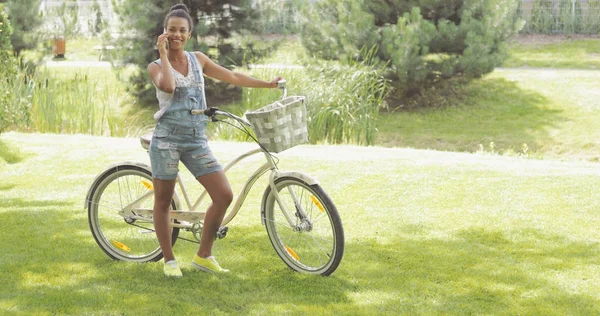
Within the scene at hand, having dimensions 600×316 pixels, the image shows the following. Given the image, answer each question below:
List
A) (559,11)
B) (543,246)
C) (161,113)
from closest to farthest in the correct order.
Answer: (161,113)
(543,246)
(559,11)

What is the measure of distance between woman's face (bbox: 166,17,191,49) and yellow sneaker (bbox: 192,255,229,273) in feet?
4.35

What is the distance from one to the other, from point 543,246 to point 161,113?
9.83 ft

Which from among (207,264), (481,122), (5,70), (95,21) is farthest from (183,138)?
(95,21)

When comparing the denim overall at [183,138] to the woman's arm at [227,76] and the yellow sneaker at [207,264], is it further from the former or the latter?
the yellow sneaker at [207,264]

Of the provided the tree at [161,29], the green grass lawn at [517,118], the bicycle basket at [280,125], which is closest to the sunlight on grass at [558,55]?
the green grass lawn at [517,118]

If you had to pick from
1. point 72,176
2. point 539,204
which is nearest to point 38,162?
point 72,176

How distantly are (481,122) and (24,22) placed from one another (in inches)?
419

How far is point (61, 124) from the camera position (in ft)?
50.2

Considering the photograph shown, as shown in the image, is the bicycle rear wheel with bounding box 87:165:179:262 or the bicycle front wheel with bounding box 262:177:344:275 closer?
the bicycle front wheel with bounding box 262:177:344:275

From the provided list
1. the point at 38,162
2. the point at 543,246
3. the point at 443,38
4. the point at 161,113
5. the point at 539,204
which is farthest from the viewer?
the point at 443,38

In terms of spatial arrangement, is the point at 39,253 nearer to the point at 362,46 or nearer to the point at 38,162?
the point at 38,162

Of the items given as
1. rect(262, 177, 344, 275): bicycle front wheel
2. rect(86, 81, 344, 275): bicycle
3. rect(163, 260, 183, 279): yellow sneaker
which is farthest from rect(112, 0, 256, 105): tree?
rect(163, 260, 183, 279): yellow sneaker

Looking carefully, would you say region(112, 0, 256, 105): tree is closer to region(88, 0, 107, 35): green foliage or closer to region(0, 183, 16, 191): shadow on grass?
region(88, 0, 107, 35): green foliage

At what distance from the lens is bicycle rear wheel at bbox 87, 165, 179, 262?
6.33m
